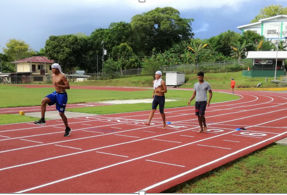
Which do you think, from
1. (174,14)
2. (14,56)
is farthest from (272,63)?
(14,56)

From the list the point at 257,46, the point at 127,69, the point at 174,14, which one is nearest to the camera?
the point at 257,46

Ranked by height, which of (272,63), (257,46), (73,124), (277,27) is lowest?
(73,124)

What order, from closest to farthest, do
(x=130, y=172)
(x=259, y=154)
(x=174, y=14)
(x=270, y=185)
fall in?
(x=270, y=185) → (x=130, y=172) → (x=259, y=154) → (x=174, y=14)

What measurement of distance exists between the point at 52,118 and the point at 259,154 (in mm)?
8322

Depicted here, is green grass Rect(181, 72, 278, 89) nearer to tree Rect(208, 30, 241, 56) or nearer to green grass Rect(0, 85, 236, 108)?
tree Rect(208, 30, 241, 56)

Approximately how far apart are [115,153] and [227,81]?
45.3m

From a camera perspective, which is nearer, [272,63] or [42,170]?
[42,170]

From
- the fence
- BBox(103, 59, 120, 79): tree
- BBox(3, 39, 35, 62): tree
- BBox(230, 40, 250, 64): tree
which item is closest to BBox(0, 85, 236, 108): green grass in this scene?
the fence

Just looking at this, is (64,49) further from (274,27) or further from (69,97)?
(274,27)

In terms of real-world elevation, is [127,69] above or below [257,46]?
below

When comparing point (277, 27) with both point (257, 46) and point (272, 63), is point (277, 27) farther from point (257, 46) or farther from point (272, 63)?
point (272, 63)

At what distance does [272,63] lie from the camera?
159ft

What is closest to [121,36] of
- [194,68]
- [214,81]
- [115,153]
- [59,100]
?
[194,68]

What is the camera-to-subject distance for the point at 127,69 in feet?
218
